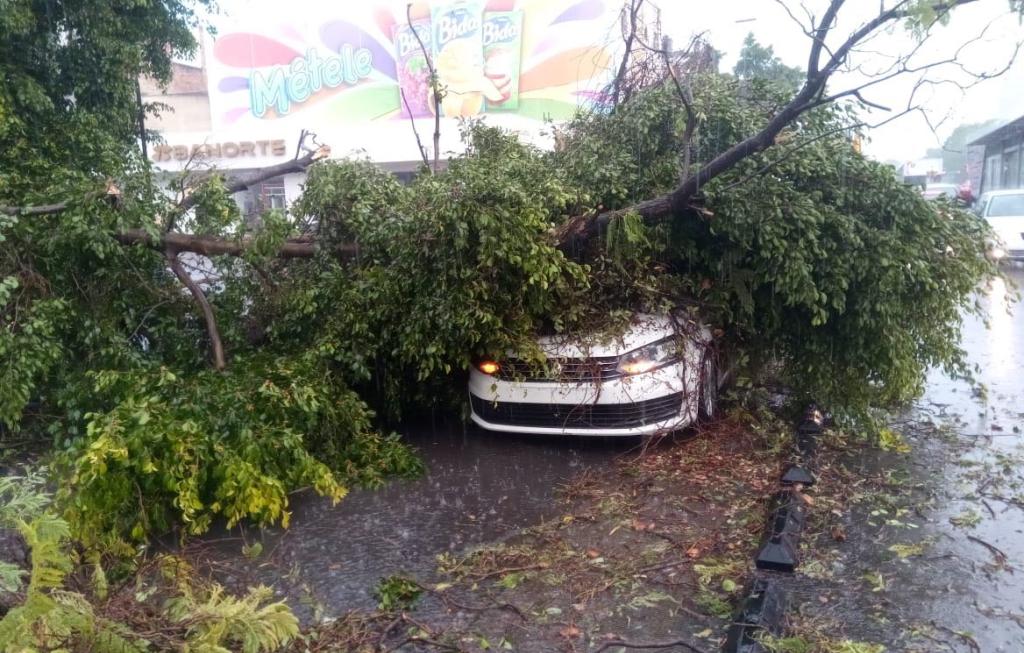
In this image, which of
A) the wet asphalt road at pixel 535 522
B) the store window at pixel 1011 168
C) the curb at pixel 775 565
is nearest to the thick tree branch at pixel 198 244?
the wet asphalt road at pixel 535 522

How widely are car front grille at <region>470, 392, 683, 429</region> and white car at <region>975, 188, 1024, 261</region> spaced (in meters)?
12.6

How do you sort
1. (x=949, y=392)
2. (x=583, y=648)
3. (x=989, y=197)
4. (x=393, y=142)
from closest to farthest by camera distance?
(x=583, y=648) → (x=949, y=392) → (x=989, y=197) → (x=393, y=142)

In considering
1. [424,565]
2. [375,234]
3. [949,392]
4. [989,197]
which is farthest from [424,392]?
[989,197]

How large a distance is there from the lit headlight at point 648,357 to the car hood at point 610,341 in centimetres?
4

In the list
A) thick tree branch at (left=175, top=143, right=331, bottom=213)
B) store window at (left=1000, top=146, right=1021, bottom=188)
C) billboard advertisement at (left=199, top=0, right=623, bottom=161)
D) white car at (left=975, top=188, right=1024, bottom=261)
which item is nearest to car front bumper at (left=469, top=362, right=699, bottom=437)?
thick tree branch at (left=175, top=143, right=331, bottom=213)

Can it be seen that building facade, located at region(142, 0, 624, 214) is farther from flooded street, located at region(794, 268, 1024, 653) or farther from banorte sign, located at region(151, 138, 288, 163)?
flooded street, located at region(794, 268, 1024, 653)

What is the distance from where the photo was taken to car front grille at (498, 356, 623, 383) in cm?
561

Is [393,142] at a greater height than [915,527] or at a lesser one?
greater

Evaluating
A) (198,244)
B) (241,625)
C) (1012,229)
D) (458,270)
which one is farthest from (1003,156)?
(241,625)

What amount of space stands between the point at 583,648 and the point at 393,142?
2360cm

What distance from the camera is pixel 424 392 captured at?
641 centimetres

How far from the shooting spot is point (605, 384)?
5586 millimetres

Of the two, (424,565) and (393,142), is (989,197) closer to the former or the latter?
(393,142)

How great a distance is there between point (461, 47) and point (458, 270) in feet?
67.1
